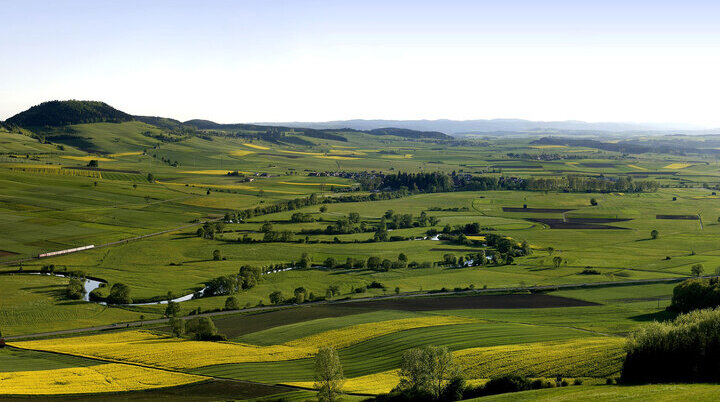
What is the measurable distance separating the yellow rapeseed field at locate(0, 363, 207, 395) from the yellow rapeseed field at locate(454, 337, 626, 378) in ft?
83.2

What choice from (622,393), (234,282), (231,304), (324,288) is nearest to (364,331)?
(231,304)

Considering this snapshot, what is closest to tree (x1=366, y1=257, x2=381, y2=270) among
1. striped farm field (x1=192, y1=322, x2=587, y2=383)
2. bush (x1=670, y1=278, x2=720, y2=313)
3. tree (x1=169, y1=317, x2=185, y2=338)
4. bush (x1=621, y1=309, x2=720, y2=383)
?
striped farm field (x1=192, y1=322, x2=587, y2=383)

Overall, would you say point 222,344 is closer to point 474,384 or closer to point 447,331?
point 447,331

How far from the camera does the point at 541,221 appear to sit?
487 ft

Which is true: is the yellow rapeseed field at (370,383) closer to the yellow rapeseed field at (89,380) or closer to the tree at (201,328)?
the yellow rapeseed field at (89,380)

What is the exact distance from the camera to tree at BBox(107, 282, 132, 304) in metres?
83.5

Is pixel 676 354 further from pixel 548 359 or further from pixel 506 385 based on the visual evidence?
pixel 506 385

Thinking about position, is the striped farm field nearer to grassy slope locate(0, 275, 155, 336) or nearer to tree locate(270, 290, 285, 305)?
tree locate(270, 290, 285, 305)

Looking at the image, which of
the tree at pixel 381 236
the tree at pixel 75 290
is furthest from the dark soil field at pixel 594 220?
the tree at pixel 75 290

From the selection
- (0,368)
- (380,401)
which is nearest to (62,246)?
(0,368)

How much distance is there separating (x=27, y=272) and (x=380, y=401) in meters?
79.7

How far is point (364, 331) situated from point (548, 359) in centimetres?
2246

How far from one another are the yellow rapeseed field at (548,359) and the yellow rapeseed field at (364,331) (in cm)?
1168

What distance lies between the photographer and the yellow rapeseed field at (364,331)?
63.0 m
